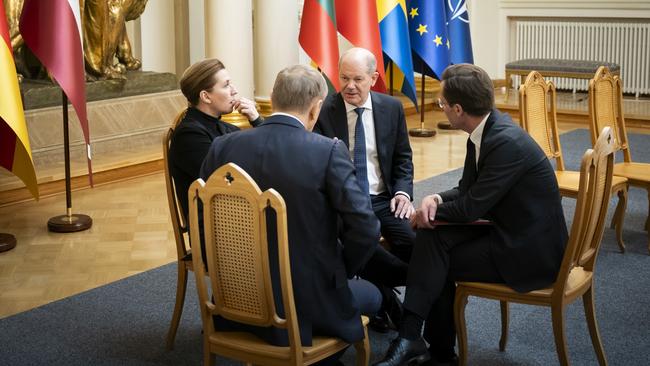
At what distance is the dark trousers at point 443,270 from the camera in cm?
357

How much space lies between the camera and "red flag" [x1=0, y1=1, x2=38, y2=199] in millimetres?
5270

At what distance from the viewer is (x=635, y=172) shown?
226 inches

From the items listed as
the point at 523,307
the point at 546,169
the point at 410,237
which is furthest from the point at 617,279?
the point at 546,169

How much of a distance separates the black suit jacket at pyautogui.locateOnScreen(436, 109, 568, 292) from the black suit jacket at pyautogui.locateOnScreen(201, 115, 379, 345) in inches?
24.6

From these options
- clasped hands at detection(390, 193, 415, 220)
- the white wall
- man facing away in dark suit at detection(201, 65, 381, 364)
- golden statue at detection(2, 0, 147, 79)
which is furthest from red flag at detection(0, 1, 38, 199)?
the white wall

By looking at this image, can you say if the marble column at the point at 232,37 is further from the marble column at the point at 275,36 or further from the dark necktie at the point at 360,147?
the dark necktie at the point at 360,147

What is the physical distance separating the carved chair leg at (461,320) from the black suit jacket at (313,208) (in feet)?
2.11

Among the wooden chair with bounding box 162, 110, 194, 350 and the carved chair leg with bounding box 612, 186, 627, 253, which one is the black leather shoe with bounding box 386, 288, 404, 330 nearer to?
the wooden chair with bounding box 162, 110, 194, 350

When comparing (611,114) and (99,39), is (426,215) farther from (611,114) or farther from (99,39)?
(99,39)

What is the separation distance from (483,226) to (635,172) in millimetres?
2401

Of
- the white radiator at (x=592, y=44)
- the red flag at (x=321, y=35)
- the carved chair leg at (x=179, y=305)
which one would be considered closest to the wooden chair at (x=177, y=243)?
Result: the carved chair leg at (x=179, y=305)

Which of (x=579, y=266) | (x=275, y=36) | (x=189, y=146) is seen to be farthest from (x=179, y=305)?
(x=275, y=36)

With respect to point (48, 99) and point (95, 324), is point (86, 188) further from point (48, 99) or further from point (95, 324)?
point (95, 324)

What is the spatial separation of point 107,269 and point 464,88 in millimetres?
2544
